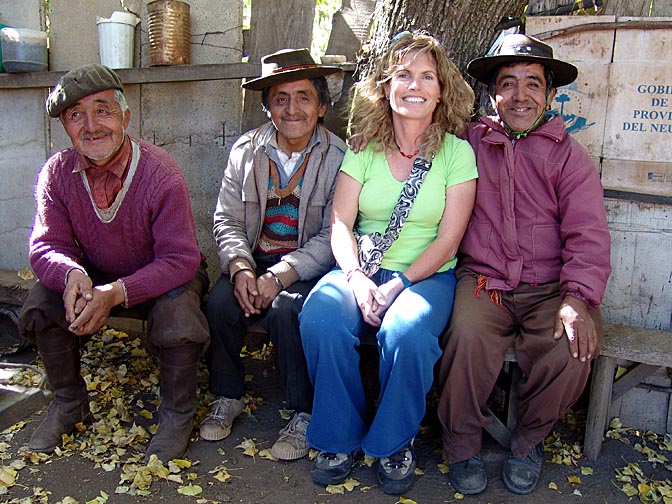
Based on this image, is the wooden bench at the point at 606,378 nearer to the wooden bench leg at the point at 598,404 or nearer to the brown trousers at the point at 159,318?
the wooden bench leg at the point at 598,404

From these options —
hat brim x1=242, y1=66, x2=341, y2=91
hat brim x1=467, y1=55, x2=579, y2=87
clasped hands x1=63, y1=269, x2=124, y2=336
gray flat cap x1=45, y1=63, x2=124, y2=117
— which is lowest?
clasped hands x1=63, y1=269, x2=124, y2=336

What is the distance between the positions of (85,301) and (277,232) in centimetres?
109

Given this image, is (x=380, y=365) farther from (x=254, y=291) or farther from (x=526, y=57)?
(x=526, y=57)

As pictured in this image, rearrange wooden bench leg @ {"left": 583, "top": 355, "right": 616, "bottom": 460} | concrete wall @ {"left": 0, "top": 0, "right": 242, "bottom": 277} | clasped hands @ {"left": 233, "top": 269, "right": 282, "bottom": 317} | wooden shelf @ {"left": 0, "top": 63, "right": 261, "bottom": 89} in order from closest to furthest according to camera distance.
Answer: wooden bench leg @ {"left": 583, "top": 355, "right": 616, "bottom": 460}, clasped hands @ {"left": 233, "top": 269, "right": 282, "bottom": 317}, wooden shelf @ {"left": 0, "top": 63, "right": 261, "bottom": 89}, concrete wall @ {"left": 0, "top": 0, "right": 242, "bottom": 277}

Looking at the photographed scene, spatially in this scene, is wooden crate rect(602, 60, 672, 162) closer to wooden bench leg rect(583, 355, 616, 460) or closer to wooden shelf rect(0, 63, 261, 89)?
wooden bench leg rect(583, 355, 616, 460)

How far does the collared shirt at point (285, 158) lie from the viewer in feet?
12.0

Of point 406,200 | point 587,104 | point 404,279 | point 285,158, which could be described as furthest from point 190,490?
point 587,104

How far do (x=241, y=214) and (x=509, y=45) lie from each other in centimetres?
165

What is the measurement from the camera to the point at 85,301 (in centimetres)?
309

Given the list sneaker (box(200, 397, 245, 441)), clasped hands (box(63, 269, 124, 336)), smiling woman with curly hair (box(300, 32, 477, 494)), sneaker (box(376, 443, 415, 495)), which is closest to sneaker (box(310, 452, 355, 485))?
smiling woman with curly hair (box(300, 32, 477, 494))

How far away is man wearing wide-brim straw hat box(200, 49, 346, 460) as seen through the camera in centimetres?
335

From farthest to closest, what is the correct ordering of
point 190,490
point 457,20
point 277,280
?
point 457,20 → point 277,280 → point 190,490

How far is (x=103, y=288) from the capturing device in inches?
123

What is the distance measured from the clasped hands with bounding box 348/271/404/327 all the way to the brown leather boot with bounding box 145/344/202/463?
0.86 meters
